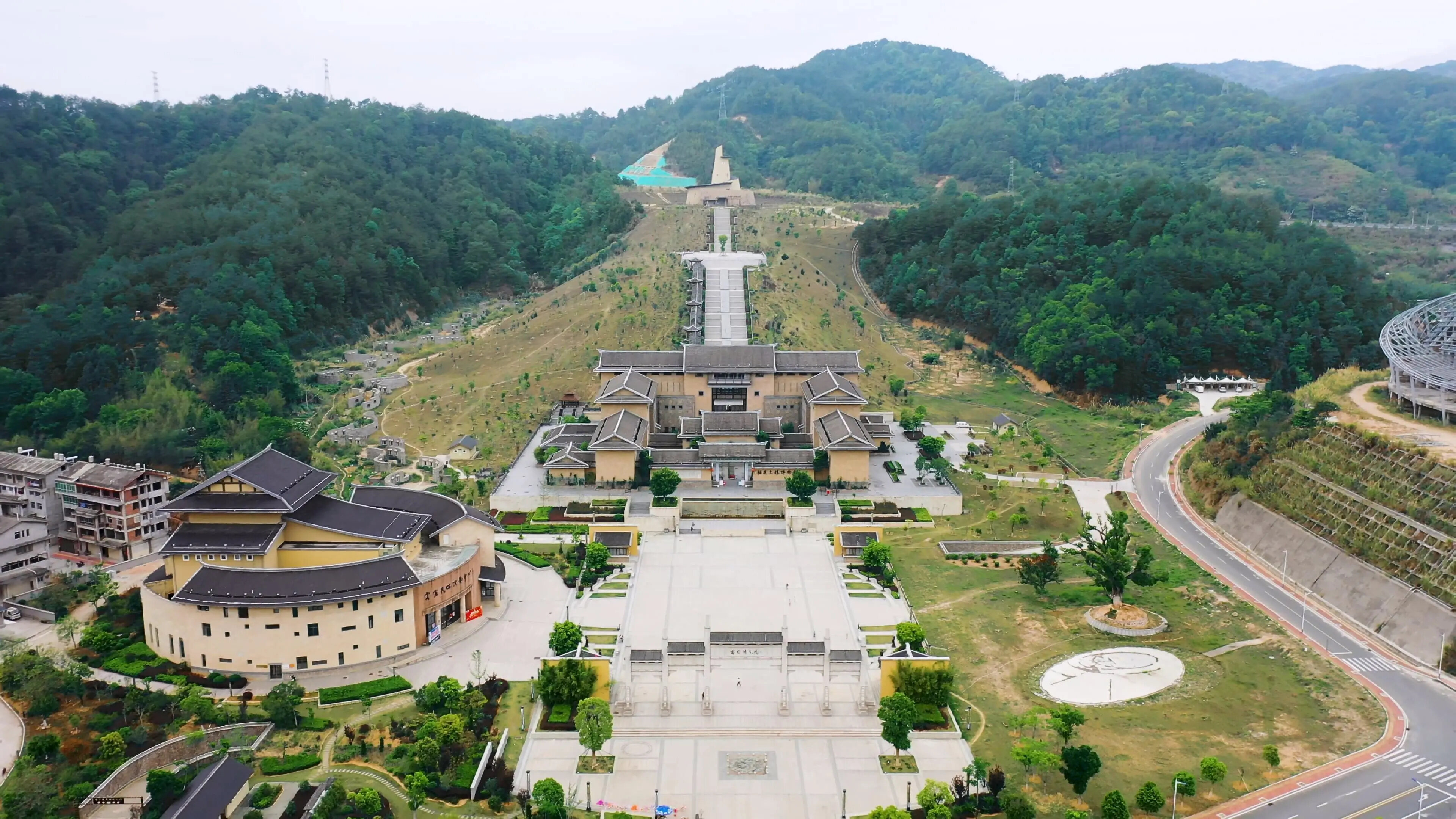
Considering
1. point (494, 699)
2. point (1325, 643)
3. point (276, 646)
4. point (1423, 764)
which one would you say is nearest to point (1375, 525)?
point (1325, 643)

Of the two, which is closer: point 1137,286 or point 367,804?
point 367,804

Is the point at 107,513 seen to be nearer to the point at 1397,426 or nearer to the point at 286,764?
the point at 286,764

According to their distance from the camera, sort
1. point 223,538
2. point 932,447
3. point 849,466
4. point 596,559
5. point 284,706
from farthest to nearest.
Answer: point 932,447
point 849,466
point 596,559
point 223,538
point 284,706

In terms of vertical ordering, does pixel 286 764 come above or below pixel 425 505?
below

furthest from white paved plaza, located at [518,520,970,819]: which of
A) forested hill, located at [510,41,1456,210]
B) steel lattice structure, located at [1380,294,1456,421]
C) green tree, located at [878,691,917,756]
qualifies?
forested hill, located at [510,41,1456,210]

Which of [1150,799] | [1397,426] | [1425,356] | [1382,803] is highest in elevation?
[1425,356]

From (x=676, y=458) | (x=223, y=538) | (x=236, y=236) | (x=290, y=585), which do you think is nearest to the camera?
(x=290, y=585)

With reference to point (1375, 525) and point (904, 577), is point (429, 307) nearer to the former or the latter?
point (904, 577)

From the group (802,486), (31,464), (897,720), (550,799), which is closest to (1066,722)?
(897,720)
